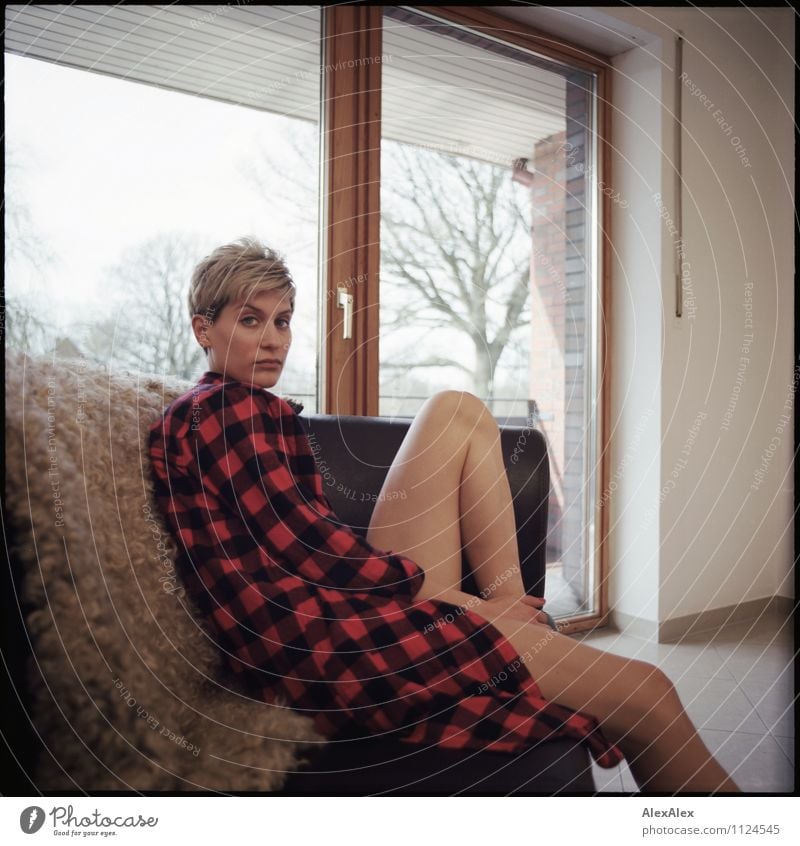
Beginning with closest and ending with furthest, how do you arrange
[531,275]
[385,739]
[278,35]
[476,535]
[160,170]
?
[385,739] < [476,535] < [160,170] < [278,35] < [531,275]

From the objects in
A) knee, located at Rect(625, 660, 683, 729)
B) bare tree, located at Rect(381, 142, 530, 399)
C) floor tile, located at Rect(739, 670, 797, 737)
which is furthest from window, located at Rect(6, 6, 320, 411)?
floor tile, located at Rect(739, 670, 797, 737)

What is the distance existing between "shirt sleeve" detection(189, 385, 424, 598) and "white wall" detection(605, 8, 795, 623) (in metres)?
1.45

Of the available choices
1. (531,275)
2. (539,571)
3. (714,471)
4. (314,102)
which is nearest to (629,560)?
(714,471)

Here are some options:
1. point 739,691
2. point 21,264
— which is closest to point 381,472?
point 21,264

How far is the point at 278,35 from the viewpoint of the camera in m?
1.60

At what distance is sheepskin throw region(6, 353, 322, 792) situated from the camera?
0.64m

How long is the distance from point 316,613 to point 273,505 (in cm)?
14

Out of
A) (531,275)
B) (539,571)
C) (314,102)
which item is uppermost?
(314,102)

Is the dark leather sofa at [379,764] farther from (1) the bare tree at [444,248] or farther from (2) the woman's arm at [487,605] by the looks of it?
(1) the bare tree at [444,248]

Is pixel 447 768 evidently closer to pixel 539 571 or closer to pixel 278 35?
pixel 539 571

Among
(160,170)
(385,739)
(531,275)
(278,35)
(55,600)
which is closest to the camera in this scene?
(55,600)

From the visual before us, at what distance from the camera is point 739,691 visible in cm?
166

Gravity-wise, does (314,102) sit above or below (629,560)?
above

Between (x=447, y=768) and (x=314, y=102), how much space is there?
147 centimetres
